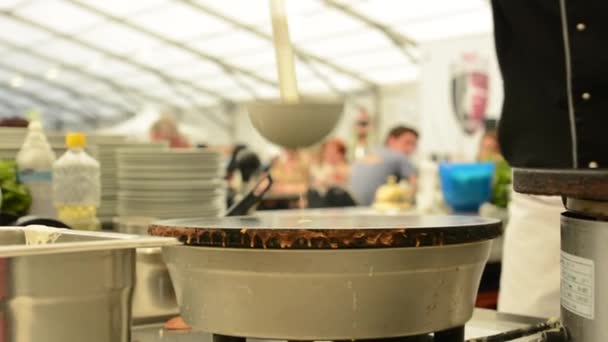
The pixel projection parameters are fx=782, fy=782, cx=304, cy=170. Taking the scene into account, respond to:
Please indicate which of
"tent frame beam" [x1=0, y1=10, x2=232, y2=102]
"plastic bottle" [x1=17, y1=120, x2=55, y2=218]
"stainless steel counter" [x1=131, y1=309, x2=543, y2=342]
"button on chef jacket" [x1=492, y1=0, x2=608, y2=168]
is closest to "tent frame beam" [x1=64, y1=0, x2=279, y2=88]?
"tent frame beam" [x1=0, y1=10, x2=232, y2=102]

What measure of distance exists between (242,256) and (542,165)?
1.24 feet

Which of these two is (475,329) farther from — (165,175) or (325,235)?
(165,175)

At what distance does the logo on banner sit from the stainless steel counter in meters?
4.63

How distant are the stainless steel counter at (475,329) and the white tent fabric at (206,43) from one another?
6.56 metres

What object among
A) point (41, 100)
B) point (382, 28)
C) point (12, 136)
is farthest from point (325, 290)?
point (41, 100)

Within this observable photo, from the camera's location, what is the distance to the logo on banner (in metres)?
5.54

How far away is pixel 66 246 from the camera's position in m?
0.64

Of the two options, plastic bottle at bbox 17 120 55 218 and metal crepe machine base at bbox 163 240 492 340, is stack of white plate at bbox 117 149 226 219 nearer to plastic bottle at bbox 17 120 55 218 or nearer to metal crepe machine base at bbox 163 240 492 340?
plastic bottle at bbox 17 120 55 218

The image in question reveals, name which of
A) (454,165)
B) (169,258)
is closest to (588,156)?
(169,258)

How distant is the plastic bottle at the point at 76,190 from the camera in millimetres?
1400

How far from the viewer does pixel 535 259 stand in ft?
5.72

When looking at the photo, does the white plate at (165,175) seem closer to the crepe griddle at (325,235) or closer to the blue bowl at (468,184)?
the crepe griddle at (325,235)

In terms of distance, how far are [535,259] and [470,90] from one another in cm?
397

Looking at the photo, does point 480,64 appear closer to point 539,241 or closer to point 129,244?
point 539,241
